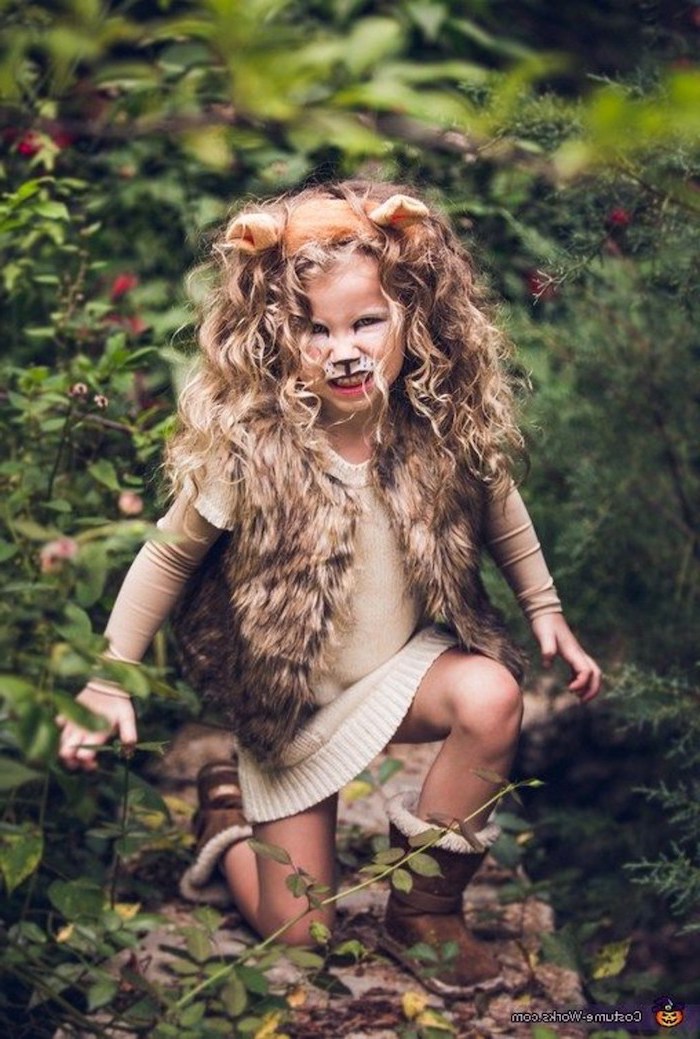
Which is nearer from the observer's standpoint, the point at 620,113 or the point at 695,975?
the point at 620,113

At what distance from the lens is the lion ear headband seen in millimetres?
2012

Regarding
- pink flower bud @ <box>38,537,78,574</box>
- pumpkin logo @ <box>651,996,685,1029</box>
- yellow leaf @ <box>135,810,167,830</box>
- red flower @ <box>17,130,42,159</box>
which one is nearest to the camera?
pink flower bud @ <box>38,537,78,574</box>

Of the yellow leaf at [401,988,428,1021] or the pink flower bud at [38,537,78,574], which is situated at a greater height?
the pink flower bud at [38,537,78,574]

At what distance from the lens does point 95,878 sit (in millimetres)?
2236

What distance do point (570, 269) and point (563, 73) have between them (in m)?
2.02

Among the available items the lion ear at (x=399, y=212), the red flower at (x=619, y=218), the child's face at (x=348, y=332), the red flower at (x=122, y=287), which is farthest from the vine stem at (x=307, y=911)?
the red flower at (x=122, y=287)

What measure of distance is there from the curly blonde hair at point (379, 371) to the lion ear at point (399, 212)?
2 centimetres

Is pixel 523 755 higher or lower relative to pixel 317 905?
lower

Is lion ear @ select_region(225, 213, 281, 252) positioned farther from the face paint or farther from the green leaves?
the green leaves

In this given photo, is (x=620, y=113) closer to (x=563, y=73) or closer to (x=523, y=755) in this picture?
(x=523, y=755)

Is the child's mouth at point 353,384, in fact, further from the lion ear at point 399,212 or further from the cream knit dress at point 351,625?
the lion ear at point 399,212

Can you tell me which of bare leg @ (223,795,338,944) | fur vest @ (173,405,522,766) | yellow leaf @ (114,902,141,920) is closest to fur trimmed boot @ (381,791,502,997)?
Result: bare leg @ (223,795,338,944)

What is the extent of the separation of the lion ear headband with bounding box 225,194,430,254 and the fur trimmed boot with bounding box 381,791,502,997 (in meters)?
0.88

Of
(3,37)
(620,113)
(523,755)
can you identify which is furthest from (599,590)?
(620,113)
